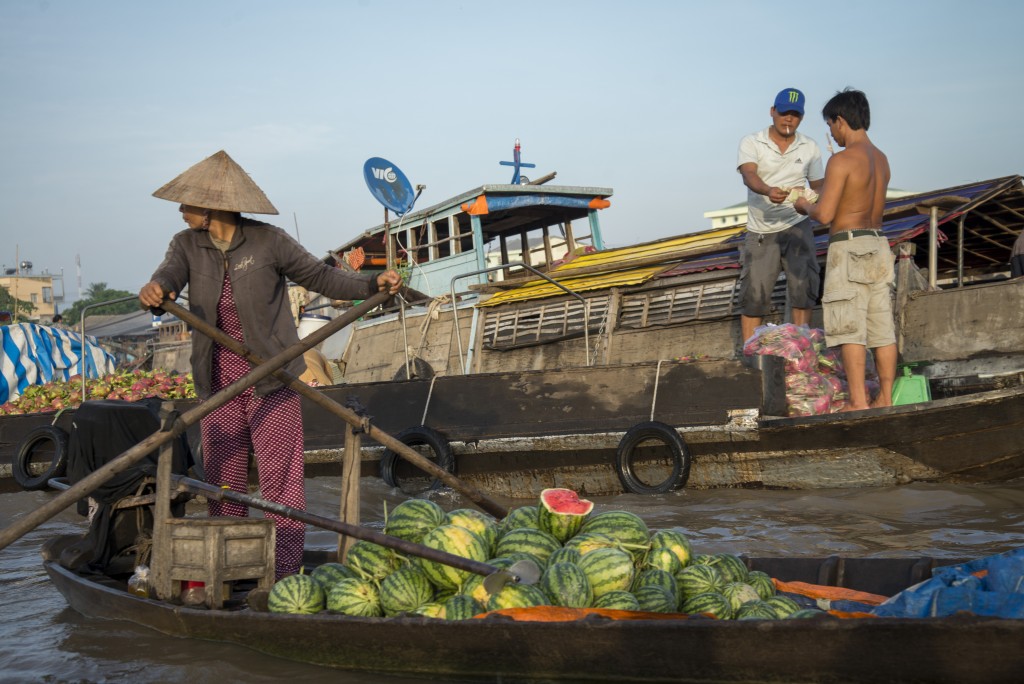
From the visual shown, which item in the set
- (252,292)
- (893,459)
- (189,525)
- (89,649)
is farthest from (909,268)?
(89,649)

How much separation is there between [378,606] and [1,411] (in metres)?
8.93

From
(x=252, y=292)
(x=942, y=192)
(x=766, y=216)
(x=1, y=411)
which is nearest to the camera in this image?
(x=252, y=292)

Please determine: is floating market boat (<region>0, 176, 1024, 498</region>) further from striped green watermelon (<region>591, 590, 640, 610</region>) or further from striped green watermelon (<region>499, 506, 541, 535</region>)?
striped green watermelon (<region>591, 590, 640, 610</region>)

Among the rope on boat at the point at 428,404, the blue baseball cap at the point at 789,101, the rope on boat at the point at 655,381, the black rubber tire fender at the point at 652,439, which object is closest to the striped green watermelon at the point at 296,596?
the black rubber tire fender at the point at 652,439

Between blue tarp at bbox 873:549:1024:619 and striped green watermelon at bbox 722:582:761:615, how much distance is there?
1.35 ft

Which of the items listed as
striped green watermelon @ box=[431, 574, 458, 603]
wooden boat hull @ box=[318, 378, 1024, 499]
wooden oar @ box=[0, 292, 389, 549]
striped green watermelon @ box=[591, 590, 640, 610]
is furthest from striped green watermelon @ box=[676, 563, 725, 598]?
wooden boat hull @ box=[318, 378, 1024, 499]

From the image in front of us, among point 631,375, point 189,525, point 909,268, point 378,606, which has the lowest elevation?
point 378,606

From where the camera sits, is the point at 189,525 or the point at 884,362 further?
the point at 884,362

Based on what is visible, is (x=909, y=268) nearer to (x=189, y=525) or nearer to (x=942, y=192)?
(x=942, y=192)

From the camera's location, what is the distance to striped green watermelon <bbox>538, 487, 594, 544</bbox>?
3797 mm

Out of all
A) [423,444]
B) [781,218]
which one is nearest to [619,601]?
[781,218]

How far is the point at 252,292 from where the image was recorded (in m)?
4.36

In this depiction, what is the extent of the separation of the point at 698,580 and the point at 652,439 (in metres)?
3.70

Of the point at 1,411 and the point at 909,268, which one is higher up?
the point at 909,268
